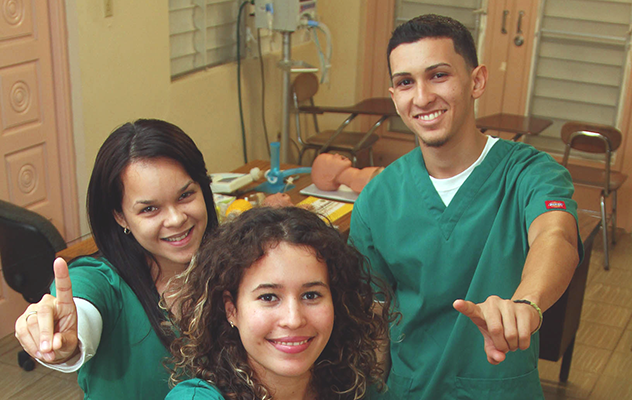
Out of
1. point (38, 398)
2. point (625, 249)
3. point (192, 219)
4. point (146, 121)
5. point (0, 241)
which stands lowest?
point (625, 249)

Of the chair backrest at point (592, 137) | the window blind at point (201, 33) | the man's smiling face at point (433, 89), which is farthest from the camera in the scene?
the chair backrest at point (592, 137)

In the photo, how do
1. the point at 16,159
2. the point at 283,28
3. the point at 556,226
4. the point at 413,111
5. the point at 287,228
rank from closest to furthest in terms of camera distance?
the point at 287,228 < the point at 556,226 < the point at 413,111 < the point at 16,159 < the point at 283,28

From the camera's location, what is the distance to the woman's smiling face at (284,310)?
1.11 meters

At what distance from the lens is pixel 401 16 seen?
4797mm

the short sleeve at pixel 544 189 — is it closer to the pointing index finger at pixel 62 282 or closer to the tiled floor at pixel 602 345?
the pointing index finger at pixel 62 282

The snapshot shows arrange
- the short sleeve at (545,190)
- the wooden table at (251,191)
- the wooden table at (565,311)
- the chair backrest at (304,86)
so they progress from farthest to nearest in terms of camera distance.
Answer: the chair backrest at (304,86) → the wooden table at (565,311) → the wooden table at (251,191) → the short sleeve at (545,190)

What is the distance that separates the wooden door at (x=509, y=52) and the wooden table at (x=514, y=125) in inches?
17.5

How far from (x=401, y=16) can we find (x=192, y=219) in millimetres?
3742

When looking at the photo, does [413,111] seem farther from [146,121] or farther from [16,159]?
[16,159]

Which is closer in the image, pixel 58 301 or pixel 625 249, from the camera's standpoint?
pixel 58 301

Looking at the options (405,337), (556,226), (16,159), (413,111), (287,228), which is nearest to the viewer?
(287,228)

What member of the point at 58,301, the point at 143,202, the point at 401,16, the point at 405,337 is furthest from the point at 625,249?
the point at 58,301

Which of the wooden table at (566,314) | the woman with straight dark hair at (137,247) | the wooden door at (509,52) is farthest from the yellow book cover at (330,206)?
the wooden door at (509,52)

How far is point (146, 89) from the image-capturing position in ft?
10.9
